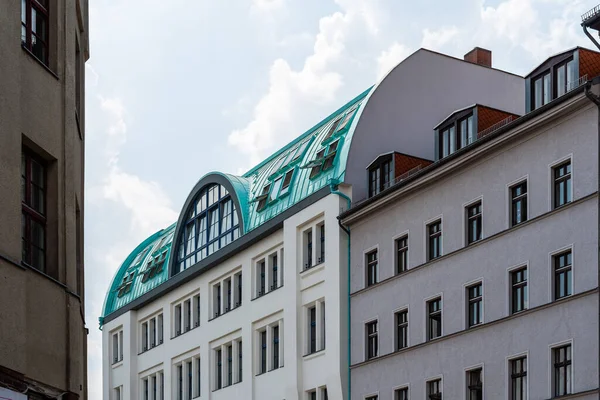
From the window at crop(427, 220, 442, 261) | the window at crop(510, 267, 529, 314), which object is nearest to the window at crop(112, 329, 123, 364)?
the window at crop(427, 220, 442, 261)

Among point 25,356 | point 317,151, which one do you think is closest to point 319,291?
point 317,151

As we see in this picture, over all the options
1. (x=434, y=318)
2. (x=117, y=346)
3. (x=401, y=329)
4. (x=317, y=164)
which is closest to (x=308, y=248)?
(x=317, y=164)

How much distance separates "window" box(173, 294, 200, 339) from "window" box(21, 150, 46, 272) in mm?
41498

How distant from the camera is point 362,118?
5156 cm

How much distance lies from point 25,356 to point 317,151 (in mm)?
33981

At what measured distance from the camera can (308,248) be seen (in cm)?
5356

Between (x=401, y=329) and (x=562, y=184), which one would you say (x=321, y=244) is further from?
(x=562, y=184)

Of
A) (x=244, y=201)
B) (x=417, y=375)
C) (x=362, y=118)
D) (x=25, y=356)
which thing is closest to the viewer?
(x=25, y=356)

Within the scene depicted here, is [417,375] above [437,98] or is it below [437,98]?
below

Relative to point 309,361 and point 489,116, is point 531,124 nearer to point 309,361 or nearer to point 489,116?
point 489,116

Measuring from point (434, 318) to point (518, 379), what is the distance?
565 centimetres

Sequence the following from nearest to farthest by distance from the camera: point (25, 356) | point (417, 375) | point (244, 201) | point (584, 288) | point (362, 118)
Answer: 1. point (25, 356)
2. point (584, 288)
3. point (417, 375)
4. point (362, 118)
5. point (244, 201)

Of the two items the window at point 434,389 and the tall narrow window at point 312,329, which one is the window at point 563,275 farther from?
the tall narrow window at point 312,329

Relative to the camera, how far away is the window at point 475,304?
41.6 m
